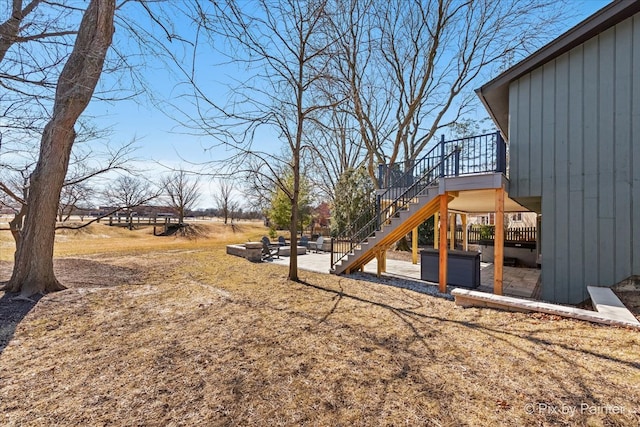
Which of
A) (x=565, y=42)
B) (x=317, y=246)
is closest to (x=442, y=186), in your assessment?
(x=565, y=42)

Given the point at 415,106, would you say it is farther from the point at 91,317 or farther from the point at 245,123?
the point at 91,317

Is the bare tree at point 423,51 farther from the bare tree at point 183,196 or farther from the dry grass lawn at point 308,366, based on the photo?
the bare tree at point 183,196

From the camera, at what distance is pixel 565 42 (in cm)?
531

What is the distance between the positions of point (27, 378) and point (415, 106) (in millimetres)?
14869

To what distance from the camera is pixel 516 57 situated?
40.8 feet

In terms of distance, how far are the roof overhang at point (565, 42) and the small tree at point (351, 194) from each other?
34.0 feet

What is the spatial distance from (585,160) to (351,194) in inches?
495

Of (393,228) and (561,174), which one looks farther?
(393,228)

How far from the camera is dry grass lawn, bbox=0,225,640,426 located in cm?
214

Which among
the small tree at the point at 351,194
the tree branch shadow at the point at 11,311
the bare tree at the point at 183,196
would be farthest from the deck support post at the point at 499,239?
the bare tree at the point at 183,196

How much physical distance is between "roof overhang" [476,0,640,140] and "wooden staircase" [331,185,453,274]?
2.90 meters

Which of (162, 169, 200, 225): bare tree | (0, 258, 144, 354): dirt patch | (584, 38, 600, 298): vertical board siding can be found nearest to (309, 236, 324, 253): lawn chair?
(0, 258, 144, 354): dirt patch

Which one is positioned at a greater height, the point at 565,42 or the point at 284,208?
the point at 565,42

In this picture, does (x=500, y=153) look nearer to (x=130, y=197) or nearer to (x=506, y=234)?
(x=506, y=234)
